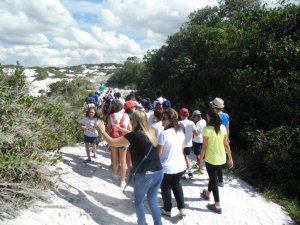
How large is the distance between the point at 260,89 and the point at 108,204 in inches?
225

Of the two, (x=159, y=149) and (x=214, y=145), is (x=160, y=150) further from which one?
(x=214, y=145)

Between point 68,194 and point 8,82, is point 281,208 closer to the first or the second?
point 68,194

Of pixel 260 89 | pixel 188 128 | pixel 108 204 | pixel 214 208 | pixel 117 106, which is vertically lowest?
pixel 214 208

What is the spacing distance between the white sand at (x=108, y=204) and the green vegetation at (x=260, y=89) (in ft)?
2.53

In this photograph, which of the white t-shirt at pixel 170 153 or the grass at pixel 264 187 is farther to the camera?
the grass at pixel 264 187

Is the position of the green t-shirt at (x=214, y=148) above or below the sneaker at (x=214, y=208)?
above

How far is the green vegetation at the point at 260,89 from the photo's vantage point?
7938 millimetres

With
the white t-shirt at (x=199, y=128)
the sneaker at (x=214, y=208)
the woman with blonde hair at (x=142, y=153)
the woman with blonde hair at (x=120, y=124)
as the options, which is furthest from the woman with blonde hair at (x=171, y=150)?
the white t-shirt at (x=199, y=128)

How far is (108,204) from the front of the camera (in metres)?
5.77

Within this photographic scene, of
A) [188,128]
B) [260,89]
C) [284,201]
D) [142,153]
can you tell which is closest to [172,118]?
[142,153]

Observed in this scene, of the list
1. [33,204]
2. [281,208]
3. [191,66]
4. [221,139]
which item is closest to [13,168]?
[33,204]

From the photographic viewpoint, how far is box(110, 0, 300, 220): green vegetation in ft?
26.0

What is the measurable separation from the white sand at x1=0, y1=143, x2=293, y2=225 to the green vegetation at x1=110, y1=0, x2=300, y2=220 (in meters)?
0.77

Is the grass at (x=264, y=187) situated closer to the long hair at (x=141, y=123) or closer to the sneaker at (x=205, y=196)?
the sneaker at (x=205, y=196)
